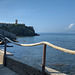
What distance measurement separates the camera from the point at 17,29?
425ft

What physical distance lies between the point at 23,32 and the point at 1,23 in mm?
25775

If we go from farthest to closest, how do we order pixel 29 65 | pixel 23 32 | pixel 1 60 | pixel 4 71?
pixel 23 32 → pixel 1 60 → pixel 4 71 → pixel 29 65

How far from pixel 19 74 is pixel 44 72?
147 centimetres

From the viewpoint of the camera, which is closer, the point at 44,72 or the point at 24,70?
the point at 44,72

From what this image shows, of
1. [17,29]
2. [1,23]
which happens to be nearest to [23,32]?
[17,29]

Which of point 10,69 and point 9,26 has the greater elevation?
point 9,26

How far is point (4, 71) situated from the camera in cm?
508

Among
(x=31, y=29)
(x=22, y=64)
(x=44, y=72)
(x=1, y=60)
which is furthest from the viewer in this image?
(x=31, y=29)

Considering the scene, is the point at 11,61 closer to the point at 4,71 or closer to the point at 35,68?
the point at 4,71

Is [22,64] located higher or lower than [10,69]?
higher

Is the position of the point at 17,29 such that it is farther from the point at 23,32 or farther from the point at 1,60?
the point at 1,60

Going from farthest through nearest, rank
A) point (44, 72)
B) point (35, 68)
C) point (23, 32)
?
point (23, 32) < point (35, 68) < point (44, 72)

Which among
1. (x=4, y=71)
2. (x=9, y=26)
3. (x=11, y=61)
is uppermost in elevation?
(x=9, y=26)

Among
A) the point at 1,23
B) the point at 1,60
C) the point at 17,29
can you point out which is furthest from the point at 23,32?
the point at 1,60
